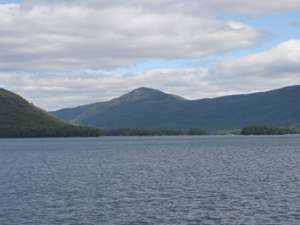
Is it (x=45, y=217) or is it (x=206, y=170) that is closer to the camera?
(x=45, y=217)

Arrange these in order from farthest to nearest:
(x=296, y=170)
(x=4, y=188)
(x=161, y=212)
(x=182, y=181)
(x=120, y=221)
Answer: (x=296, y=170), (x=182, y=181), (x=4, y=188), (x=161, y=212), (x=120, y=221)

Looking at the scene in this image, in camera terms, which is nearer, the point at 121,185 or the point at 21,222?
the point at 21,222

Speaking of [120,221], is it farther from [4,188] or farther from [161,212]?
[4,188]

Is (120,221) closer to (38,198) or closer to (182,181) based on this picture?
(38,198)

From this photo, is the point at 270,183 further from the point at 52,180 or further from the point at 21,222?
the point at 21,222

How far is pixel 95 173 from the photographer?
119562mm

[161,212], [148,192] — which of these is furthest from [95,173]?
[161,212]

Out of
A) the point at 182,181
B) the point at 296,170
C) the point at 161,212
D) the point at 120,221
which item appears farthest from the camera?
the point at 296,170

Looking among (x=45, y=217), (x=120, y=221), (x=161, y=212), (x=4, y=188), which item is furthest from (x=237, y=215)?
(x=4, y=188)

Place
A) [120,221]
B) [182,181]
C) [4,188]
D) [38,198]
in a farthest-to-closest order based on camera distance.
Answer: [182,181] < [4,188] < [38,198] < [120,221]

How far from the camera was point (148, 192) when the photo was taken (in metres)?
84.1

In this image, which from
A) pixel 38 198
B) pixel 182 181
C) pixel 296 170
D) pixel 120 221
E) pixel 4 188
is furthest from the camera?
pixel 296 170

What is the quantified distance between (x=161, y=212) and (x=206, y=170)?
5697 cm

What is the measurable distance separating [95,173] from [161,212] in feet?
179
